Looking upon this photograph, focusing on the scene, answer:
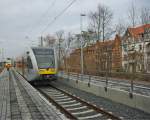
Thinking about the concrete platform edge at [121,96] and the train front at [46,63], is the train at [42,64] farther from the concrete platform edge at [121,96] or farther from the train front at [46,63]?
the concrete platform edge at [121,96]

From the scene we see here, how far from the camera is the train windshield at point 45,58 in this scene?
2128cm

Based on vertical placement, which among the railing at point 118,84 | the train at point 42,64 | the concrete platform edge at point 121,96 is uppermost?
the train at point 42,64


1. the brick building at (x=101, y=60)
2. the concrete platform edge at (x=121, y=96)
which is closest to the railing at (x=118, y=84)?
the concrete platform edge at (x=121, y=96)

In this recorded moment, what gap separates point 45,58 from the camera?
21656mm

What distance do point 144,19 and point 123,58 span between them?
95.2 ft

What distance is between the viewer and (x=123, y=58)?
57.5 feet

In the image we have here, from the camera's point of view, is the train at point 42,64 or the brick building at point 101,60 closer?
the brick building at point 101,60

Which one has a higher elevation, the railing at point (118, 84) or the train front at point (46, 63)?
the train front at point (46, 63)

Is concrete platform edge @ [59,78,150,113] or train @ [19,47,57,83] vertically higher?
train @ [19,47,57,83]

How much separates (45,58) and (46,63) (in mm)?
465

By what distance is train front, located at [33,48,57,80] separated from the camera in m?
21.0

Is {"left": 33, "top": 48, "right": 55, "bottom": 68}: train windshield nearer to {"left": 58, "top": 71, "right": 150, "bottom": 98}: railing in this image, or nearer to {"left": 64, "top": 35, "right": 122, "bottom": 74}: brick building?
{"left": 58, "top": 71, "right": 150, "bottom": 98}: railing

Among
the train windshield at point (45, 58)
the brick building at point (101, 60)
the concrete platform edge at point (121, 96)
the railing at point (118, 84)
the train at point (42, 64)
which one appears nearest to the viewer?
the concrete platform edge at point (121, 96)

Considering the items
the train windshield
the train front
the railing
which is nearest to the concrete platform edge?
the railing
